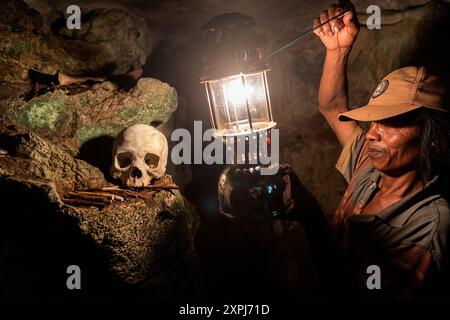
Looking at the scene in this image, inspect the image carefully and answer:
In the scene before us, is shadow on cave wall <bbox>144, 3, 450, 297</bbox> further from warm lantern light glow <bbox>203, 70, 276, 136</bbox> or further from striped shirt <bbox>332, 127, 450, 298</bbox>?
striped shirt <bbox>332, 127, 450, 298</bbox>

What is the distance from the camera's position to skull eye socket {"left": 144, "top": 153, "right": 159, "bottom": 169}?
338 cm

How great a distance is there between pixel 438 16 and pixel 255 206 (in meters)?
3.18

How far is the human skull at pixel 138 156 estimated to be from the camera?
3227 millimetres

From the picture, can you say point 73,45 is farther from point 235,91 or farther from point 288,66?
point 288,66

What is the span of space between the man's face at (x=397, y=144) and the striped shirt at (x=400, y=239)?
0.82ft

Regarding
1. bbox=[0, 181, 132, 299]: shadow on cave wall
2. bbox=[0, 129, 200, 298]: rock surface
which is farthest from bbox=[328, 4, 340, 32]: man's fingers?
bbox=[0, 181, 132, 299]: shadow on cave wall

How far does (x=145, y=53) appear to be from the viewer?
4.35 meters

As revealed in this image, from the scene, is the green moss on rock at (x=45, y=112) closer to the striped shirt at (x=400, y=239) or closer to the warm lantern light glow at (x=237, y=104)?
the warm lantern light glow at (x=237, y=104)

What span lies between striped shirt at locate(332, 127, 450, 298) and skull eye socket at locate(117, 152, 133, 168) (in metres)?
2.30
